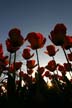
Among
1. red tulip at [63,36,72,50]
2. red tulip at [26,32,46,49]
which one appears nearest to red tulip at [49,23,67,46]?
red tulip at [63,36,72,50]

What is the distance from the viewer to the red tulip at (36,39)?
458 cm

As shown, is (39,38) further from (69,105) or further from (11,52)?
(69,105)

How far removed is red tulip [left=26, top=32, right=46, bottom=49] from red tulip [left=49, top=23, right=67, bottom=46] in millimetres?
370

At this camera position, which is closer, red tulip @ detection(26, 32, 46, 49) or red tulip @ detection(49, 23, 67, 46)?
red tulip @ detection(49, 23, 67, 46)

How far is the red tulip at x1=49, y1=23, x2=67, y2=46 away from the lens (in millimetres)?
3895

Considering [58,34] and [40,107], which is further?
[58,34]

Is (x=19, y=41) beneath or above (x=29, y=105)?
above

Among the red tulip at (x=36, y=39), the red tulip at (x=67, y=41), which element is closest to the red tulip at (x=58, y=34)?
the red tulip at (x=67, y=41)

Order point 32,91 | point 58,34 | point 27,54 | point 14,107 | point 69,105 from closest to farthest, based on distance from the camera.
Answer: point 69,105, point 14,107, point 32,91, point 58,34, point 27,54

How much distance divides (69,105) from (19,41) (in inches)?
100

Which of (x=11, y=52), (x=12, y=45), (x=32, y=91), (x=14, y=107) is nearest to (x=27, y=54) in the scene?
(x=11, y=52)

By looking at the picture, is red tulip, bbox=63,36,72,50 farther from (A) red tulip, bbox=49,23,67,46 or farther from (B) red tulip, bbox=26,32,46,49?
(B) red tulip, bbox=26,32,46,49

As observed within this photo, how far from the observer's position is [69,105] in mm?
1869

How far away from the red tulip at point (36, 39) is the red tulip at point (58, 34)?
1.21ft
